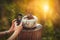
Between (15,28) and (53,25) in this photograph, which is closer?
(15,28)

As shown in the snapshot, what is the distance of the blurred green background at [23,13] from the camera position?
6.54 ft

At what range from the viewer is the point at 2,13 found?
6.56 ft

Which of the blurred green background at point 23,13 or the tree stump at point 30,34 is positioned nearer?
the tree stump at point 30,34

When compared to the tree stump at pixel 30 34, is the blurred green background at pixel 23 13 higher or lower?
higher

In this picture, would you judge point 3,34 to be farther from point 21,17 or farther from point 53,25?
point 53,25

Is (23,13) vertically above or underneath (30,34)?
above

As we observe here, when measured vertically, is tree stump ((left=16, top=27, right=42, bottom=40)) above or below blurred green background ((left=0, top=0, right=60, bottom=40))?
below

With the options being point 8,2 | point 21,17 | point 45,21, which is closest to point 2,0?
point 8,2

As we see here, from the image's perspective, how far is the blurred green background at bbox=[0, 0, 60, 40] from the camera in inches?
78.5

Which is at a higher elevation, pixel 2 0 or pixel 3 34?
pixel 2 0

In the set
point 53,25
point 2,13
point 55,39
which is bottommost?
point 55,39

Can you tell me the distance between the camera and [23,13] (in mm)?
1995

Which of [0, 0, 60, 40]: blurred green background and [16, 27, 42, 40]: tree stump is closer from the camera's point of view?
[16, 27, 42, 40]: tree stump

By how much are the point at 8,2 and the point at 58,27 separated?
0.50 meters
